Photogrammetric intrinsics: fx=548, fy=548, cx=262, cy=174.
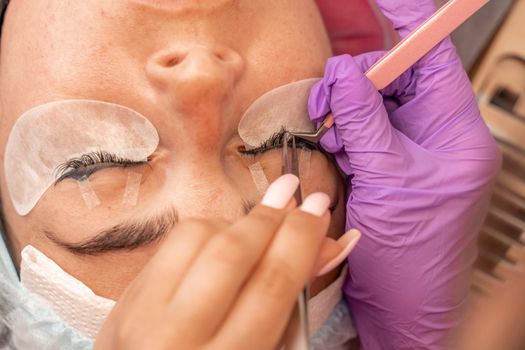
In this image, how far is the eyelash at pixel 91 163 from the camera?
931 mm

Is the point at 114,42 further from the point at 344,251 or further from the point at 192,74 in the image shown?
the point at 344,251

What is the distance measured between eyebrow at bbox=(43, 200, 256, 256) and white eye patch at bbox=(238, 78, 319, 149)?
0.20 metres

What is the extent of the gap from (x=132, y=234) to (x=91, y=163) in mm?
140

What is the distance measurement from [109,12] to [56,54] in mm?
120

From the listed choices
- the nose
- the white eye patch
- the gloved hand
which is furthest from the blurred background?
the nose

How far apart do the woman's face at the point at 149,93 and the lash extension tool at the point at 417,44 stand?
0.16 metres

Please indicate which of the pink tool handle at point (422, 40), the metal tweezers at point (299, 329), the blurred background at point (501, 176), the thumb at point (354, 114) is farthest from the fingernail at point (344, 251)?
the pink tool handle at point (422, 40)

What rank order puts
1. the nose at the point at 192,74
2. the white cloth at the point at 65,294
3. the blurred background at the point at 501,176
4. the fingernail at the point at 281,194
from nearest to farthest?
the blurred background at the point at 501,176 < the fingernail at the point at 281,194 < the nose at the point at 192,74 < the white cloth at the point at 65,294

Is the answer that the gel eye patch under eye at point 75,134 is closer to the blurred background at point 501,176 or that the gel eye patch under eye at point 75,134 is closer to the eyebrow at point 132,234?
the eyebrow at point 132,234

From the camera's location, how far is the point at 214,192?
950mm

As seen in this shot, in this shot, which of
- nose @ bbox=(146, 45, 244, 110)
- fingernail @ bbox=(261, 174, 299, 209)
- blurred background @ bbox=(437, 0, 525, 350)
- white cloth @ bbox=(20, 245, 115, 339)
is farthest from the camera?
white cloth @ bbox=(20, 245, 115, 339)

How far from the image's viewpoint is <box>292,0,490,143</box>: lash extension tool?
3.32ft

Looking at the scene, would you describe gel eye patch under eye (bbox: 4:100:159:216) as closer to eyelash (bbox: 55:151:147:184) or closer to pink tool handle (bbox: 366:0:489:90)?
eyelash (bbox: 55:151:147:184)

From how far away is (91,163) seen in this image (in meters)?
0.94
